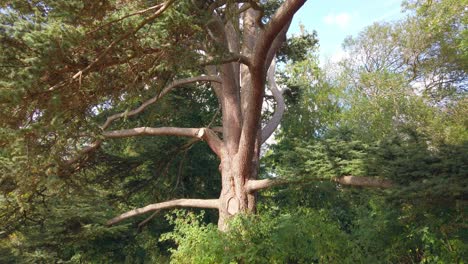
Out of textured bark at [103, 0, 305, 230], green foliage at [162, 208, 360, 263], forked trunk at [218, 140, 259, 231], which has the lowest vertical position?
green foliage at [162, 208, 360, 263]

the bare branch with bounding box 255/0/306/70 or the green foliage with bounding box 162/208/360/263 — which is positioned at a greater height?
the bare branch with bounding box 255/0/306/70

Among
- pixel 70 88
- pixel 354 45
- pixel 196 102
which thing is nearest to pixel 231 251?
pixel 70 88

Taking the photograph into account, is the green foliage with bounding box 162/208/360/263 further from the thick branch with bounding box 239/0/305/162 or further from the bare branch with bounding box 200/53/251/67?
the bare branch with bounding box 200/53/251/67

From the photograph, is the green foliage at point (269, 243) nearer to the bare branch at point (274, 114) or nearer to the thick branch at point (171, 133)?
the thick branch at point (171, 133)

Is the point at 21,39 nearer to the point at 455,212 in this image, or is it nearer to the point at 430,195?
the point at 430,195

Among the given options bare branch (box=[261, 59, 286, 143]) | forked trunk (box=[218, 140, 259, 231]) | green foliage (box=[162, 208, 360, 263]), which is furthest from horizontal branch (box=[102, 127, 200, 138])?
green foliage (box=[162, 208, 360, 263])

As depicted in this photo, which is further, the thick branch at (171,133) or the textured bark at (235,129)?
the thick branch at (171,133)

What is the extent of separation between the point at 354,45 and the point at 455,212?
70.6 ft

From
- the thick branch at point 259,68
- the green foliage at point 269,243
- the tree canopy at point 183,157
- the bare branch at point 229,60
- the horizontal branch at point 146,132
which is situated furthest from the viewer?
the horizontal branch at point 146,132

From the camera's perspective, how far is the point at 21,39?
5.34 m

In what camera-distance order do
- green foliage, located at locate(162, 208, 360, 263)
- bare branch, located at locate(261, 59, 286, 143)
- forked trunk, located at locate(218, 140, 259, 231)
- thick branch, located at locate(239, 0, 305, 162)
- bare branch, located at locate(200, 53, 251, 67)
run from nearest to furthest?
bare branch, located at locate(200, 53, 251, 67) → thick branch, located at locate(239, 0, 305, 162) → green foliage, located at locate(162, 208, 360, 263) → forked trunk, located at locate(218, 140, 259, 231) → bare branch, located at locate(261, 59, 286, 143)

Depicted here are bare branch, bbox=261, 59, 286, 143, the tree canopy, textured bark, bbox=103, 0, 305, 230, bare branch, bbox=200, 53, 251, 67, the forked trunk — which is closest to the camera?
the tree canopy

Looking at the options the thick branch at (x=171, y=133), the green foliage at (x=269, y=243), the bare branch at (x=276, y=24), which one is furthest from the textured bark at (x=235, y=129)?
the green foliage at (x=269, y=243)

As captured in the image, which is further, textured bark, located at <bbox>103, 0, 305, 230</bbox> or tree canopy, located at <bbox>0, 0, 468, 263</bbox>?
textured bark, located at <bbox>103, 0, 305, 230</bbox>
